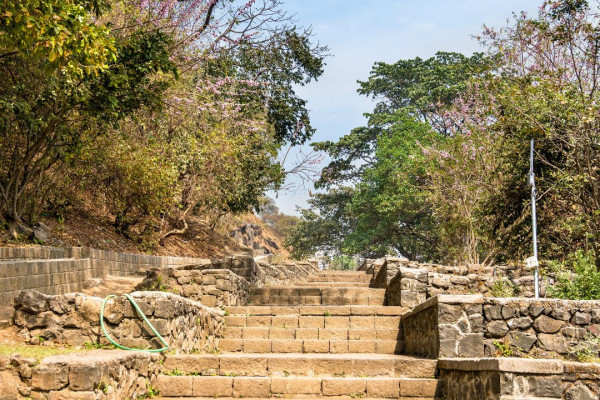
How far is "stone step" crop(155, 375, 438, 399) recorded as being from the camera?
6598mm

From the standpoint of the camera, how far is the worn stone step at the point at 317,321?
964cm

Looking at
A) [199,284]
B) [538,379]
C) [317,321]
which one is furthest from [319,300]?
[538,379]

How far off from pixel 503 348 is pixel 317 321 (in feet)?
11.1

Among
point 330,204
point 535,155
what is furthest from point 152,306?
point 330,204

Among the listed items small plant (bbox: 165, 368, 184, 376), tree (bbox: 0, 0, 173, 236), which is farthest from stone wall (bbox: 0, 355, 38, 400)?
tree (bbox: 0, 0, 173, 236)

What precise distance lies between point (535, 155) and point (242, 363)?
30.9ft

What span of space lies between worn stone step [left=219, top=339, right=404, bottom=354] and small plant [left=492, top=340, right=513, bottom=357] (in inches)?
75.3

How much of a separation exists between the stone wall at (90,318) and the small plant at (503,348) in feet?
11.8

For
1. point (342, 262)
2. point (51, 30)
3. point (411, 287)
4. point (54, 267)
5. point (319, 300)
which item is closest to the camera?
point (51, 30)

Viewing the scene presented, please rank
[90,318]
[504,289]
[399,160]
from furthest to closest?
[399,160] → [504,289] → [90,318]

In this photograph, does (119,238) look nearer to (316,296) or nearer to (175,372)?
(316,296)

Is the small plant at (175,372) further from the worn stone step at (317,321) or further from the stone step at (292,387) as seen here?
the worn stone step at (317,321)

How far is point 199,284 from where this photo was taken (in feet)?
36.4

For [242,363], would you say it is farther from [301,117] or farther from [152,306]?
[301,117]
